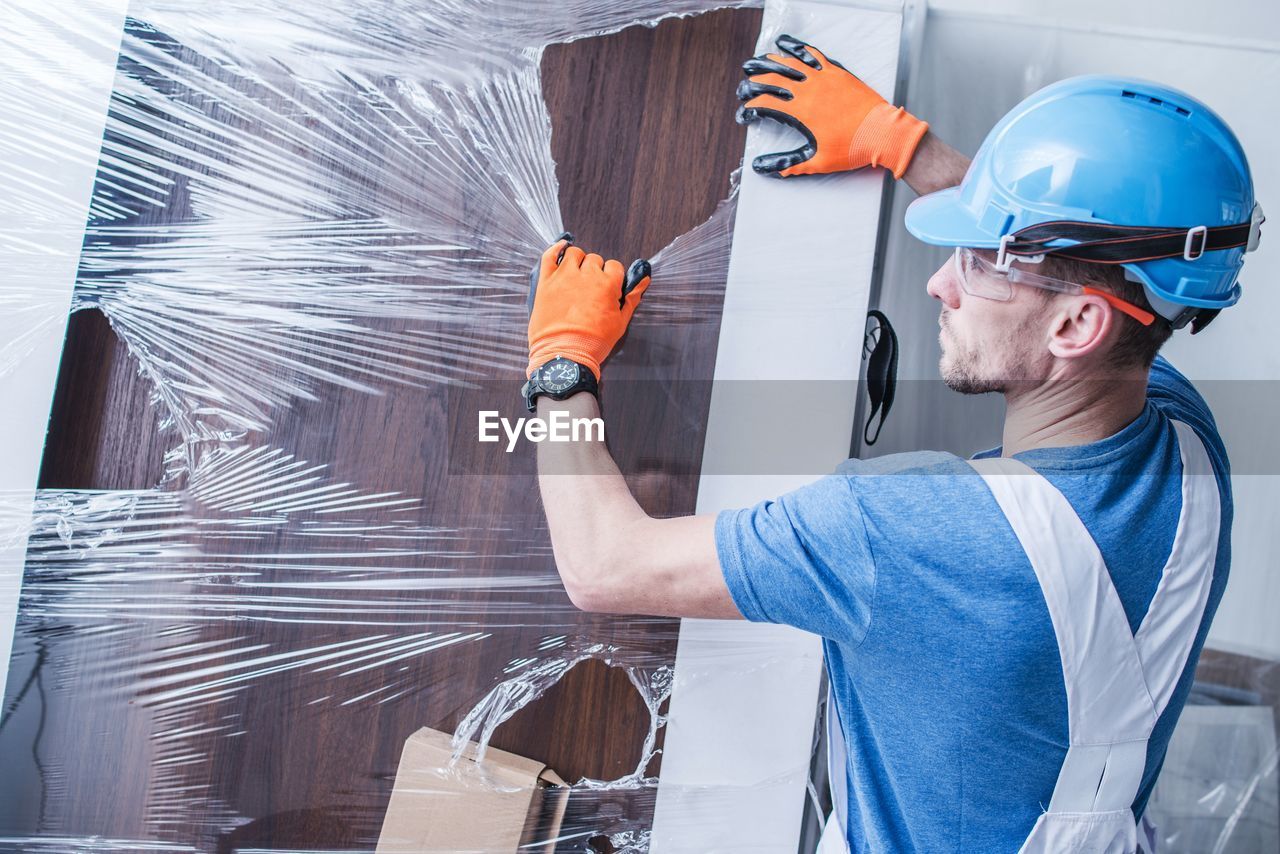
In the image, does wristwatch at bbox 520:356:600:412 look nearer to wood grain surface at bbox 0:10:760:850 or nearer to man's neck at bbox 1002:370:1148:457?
wood grain surface at bbox 0:10:760:850

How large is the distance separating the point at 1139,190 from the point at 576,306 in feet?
1.84

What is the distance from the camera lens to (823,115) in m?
1.00

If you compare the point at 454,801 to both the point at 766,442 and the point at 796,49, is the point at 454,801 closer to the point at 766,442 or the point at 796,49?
the point at 766,442

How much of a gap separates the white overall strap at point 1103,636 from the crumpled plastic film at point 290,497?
0.33m

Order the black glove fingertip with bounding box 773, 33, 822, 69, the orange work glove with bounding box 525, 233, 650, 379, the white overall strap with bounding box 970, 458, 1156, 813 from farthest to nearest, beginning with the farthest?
the black glove fingertip with bounding box 773, 33, 822, 69
the orange work glove with bounding box 525, 233, 650, 379
the white overall strap with bounding box 970, 458, 1156, 813

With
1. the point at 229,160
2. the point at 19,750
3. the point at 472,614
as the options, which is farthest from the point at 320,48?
the point at 19,750

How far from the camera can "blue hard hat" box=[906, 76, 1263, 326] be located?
→ 75 cm

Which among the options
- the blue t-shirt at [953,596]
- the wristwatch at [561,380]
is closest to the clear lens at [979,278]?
the blue t-shirt at [953,596]

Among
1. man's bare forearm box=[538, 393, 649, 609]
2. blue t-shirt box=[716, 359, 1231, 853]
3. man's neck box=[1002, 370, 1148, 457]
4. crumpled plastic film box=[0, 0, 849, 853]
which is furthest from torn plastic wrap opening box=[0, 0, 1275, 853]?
man's neck box=[1002, 370, 1148, 457]

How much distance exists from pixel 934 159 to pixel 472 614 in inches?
31.9

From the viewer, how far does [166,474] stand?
0.96m

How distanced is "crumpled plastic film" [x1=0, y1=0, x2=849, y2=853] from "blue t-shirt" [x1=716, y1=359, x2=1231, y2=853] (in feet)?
0.83

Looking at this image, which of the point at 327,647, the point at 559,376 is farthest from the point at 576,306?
the point at 327,647

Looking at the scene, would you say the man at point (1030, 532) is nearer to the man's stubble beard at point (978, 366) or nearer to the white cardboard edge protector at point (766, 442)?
the man's stubble beard at point (978, 366)
